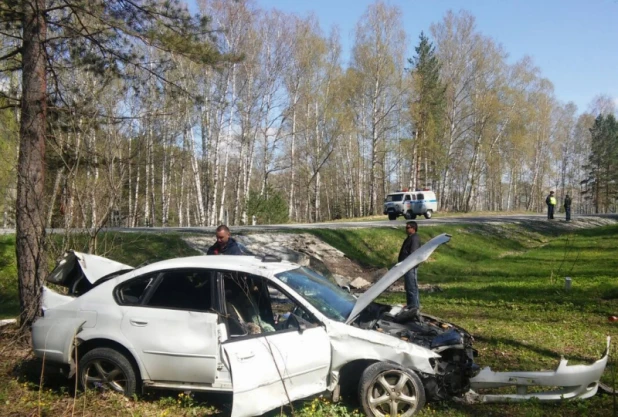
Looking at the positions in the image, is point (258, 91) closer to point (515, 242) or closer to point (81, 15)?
point (515, 242)

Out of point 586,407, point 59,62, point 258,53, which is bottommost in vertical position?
point 586,407

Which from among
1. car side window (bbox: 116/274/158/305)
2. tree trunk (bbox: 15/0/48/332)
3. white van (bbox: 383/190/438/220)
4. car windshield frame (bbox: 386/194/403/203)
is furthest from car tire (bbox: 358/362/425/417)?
car windshield frame (bbox: 386/194/403/203)

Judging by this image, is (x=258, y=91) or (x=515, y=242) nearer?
Result: (x=515, y=242)

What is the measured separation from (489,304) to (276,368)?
801cm

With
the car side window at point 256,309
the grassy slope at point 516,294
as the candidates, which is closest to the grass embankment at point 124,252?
the grassy slope at point 516,294

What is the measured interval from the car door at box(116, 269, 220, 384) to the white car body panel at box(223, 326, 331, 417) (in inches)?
22.8

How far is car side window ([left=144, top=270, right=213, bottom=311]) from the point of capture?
517cm

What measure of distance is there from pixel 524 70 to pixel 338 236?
3986 centimetres

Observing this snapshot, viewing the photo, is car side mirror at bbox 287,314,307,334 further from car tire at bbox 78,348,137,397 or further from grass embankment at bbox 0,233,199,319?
grass embankment at bbox 0,233,199,319

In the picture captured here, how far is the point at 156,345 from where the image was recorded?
5.00 metres

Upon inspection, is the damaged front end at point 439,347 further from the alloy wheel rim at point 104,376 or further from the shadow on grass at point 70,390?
the alloy wheel rim at point 104,376

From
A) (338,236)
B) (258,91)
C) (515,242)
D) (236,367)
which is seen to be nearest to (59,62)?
(236,367)

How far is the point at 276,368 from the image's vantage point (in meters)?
4.50

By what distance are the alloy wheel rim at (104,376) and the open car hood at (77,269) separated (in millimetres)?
1173
